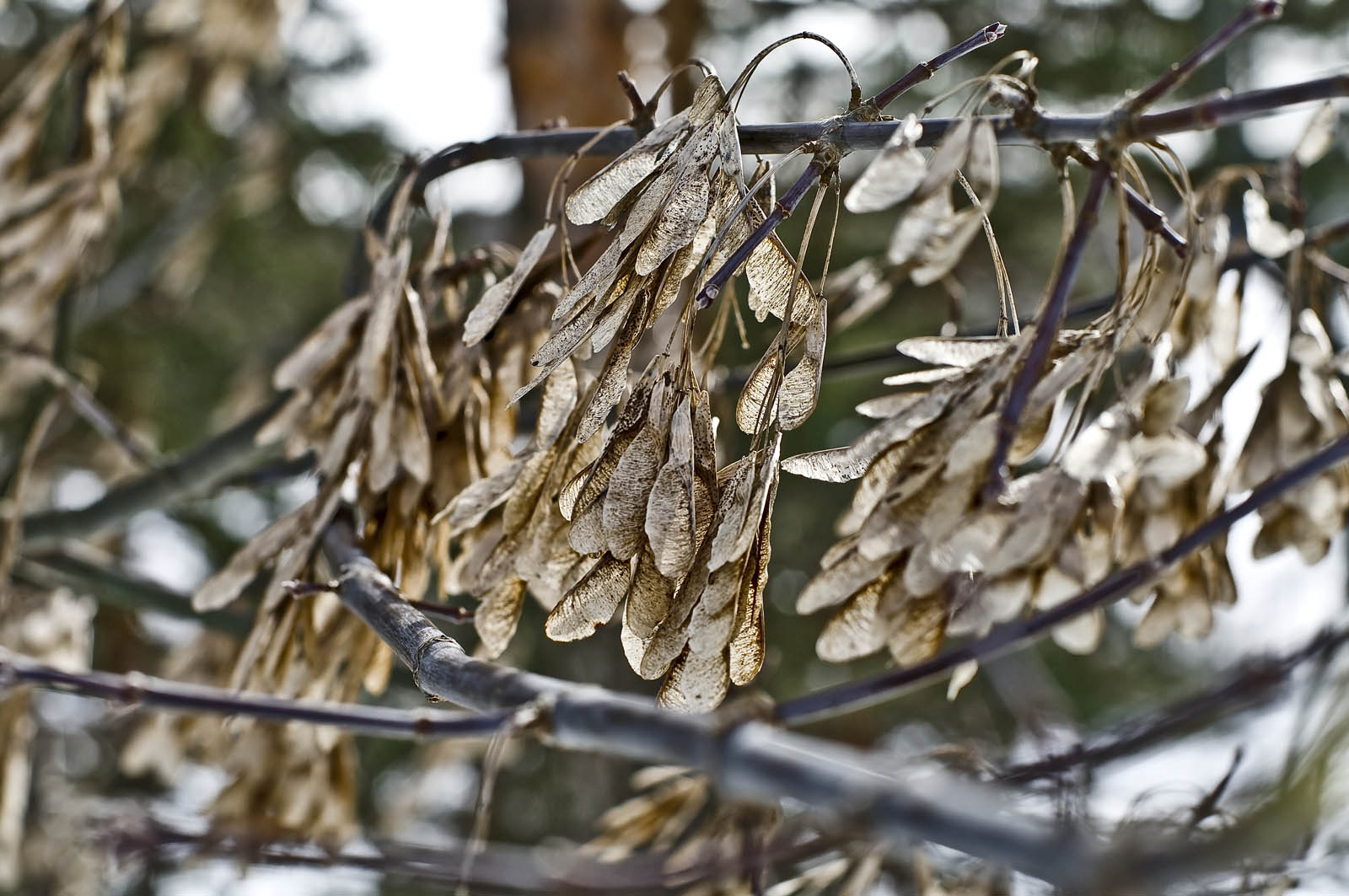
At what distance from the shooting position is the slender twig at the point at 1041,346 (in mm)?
580

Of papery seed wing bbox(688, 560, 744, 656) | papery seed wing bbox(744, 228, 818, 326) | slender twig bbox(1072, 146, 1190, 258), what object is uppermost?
slender twig bbox(1072, 146, 1190, 258)

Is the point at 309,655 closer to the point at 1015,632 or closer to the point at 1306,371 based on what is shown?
the point at 1015,632

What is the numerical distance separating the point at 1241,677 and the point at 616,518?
0.35 metres

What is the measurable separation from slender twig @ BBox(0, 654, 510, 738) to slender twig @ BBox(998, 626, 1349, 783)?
275mm

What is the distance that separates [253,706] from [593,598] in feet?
0.67

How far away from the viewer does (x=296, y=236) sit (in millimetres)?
3486

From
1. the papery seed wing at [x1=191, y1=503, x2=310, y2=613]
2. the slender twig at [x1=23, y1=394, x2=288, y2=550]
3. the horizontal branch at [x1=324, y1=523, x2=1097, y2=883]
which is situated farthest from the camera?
the slender twig at [x1=23, y1=394, x2=288, y2=550]

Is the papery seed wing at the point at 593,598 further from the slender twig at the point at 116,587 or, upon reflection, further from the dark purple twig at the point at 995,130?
the slender twig at the point at 116,587

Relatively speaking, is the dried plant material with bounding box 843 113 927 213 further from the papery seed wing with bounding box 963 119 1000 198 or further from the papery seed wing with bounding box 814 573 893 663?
the papery seed wing with bounding box 814 573 893 663

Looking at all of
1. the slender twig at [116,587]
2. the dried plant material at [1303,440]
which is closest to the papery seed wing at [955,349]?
the dried plant material at [1303,440]

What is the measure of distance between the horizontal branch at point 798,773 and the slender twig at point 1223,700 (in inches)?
3.1

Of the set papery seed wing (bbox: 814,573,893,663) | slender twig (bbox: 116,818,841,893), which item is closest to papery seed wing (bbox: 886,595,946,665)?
papery seed wing (bbox: 814,573,893,663)

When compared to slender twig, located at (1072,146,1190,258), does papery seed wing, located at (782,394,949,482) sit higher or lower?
lower

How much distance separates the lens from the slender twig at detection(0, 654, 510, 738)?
0.53 meters
